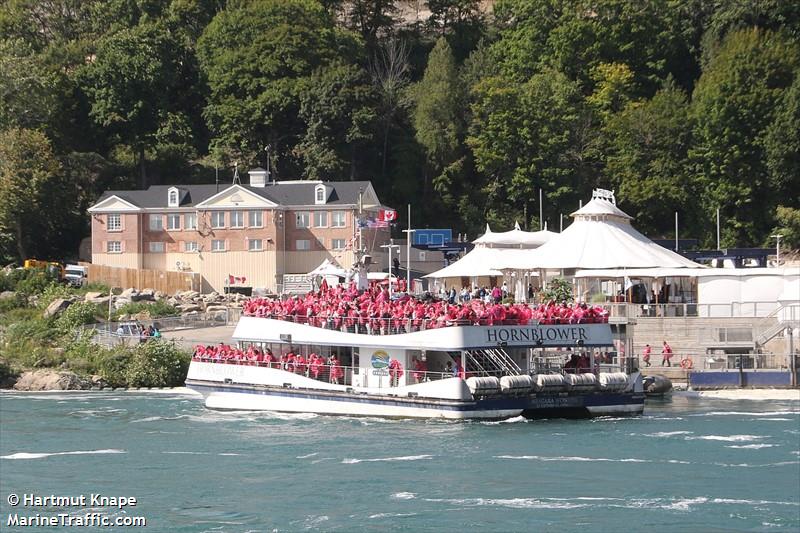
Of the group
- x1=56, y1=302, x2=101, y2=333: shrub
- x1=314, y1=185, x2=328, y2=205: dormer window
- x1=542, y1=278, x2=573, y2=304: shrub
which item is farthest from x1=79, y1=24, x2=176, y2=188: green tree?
x1=542, y1=278, x2=573, y2=304: shrub

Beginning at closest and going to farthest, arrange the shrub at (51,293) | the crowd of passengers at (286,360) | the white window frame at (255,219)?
1. the crowd of passengers at (286,360)
2. the shrub at (51,293)
3. the white window frame at (255,219)

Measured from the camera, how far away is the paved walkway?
234 ft

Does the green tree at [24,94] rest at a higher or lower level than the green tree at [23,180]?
higher

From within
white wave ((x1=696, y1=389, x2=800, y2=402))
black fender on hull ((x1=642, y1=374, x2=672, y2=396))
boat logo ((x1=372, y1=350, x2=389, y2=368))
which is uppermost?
boat logo ((x1=372, y1=350, x2=389, y2=368))

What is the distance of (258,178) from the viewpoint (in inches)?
3883

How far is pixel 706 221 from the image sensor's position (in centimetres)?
9325

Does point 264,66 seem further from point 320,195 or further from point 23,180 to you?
point 23,180

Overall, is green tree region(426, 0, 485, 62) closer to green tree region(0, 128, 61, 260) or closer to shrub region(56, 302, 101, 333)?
green tree region(0, 128, 61, 260)

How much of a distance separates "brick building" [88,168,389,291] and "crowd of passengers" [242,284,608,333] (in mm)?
37043

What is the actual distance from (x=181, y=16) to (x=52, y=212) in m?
28.9

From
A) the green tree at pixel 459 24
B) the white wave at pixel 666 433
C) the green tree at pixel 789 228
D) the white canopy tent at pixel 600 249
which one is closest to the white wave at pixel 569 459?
the white wave at pixel 666 433

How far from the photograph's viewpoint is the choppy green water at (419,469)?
1412 inches

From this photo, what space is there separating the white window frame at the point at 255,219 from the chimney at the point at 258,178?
3.89 meters

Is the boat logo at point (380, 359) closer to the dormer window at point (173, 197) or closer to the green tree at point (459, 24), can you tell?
the dormer window at point (173, 197)
